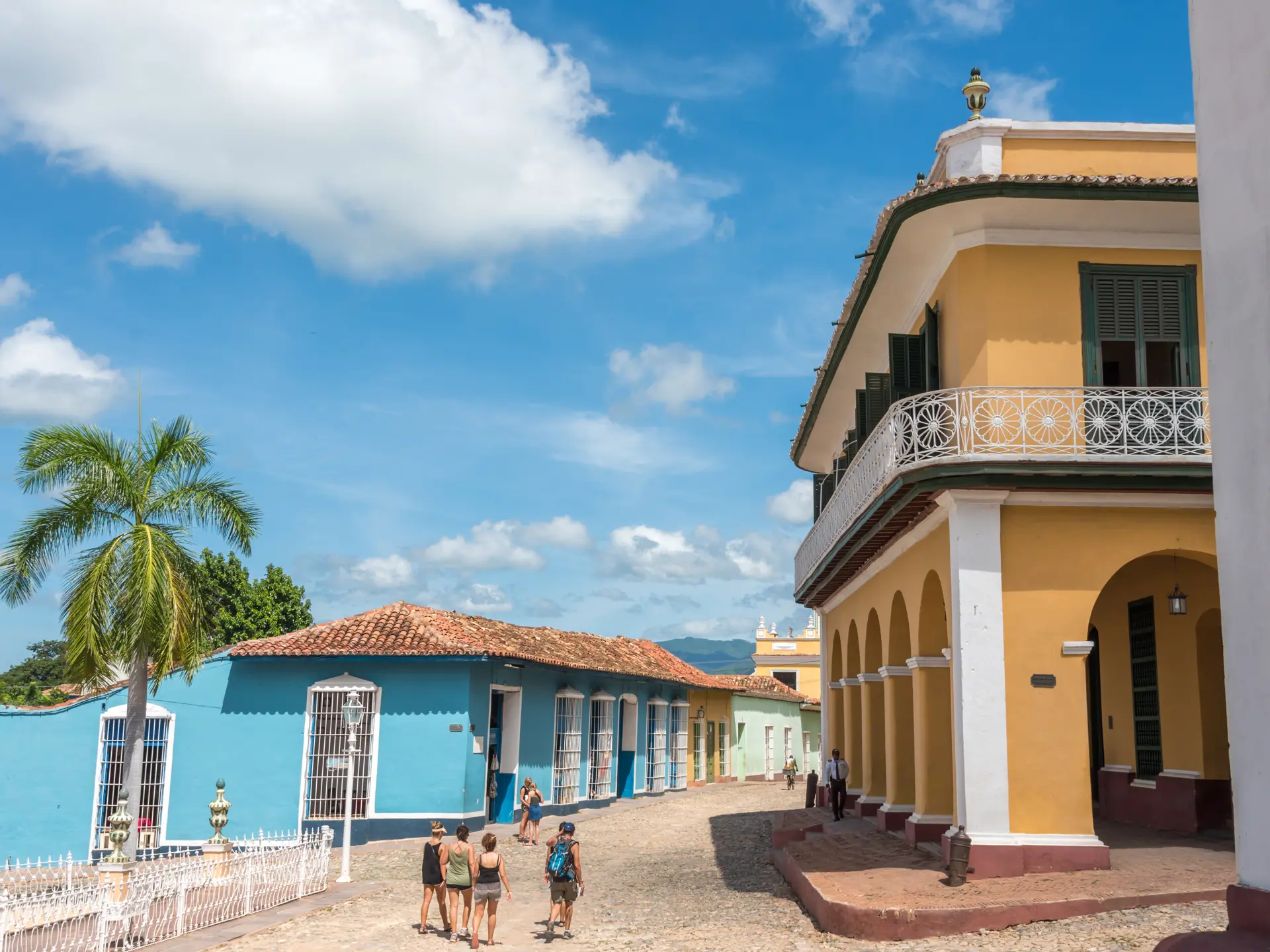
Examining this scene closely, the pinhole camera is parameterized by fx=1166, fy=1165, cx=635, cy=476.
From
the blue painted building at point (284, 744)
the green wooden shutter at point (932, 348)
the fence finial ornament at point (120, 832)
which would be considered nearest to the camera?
the fence finial ornament at point (120, 832)

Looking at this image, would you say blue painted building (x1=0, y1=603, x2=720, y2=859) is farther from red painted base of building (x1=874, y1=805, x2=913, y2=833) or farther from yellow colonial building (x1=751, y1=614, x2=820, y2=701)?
yellow colonial building (x1=751, y1=614, x2=820, y2=701)

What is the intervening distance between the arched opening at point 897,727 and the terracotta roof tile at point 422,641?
8.18 meters

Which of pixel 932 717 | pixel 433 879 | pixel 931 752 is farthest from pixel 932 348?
pixel 433 879

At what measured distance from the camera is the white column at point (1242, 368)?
4402 millimetres

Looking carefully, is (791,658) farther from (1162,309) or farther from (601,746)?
(1162,309)

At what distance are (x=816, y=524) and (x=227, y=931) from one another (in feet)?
37.0

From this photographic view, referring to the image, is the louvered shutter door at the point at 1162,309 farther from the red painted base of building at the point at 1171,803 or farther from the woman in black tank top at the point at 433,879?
the woman in black tank top at the point at 433,879

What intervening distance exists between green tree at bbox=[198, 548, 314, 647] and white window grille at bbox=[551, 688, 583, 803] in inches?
615

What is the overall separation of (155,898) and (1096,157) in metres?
12.4

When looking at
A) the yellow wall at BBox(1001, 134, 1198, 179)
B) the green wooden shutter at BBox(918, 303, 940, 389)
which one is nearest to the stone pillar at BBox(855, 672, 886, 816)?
the green wooden shutter at BBox(918, 303, 940, 389)

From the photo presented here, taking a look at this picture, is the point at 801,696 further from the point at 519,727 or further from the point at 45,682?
the point at 45,682

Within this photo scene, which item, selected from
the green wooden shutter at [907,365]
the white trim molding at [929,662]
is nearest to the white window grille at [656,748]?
the white trim molding at [929,662]

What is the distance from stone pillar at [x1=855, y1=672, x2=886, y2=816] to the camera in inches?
711

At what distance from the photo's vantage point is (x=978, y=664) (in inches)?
458
